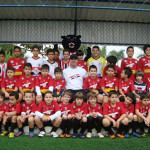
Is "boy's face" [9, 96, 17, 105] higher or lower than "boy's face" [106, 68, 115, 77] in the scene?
lower

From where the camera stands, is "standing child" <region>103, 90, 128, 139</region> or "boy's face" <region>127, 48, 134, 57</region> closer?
"standing child" <region>103, 90, 128, 139</region>

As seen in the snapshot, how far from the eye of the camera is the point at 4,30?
941cm

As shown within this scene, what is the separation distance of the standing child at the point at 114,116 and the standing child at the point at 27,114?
141cm

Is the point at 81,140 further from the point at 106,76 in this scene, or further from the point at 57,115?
the point at 106,76

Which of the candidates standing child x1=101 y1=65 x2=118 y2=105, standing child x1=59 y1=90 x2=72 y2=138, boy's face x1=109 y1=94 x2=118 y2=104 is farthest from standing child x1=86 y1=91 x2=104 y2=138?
standing child x1=101 y1=65 x2=118 y2=105

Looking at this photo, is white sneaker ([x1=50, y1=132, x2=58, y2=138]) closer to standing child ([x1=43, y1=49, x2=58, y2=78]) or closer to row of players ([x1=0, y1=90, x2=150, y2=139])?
row of players ([x1=0, y1=90, x2=150, y2=139])

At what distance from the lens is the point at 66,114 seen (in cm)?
466

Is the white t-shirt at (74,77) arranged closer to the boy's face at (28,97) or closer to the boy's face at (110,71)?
the boy's face at (110,71)

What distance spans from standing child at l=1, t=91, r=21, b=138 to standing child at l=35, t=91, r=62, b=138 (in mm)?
446

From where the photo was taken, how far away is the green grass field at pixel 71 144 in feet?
12.3

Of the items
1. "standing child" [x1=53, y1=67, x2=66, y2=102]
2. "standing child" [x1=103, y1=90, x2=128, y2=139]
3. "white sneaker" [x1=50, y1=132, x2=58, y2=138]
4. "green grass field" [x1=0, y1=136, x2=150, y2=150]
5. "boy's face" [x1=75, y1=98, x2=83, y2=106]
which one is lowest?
"green grass field" [x1=0, y1=136, x2=150, y2=150]

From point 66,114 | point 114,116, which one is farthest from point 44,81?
point 114,116

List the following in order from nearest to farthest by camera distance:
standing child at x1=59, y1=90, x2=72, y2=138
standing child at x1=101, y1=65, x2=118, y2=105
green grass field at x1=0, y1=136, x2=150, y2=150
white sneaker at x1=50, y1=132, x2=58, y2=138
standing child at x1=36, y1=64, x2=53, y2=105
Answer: green grass field at x1=0, y1=136, x2=150, y2=150
white sneaker at x1=50, y1=132, x2=58, y2=138
standing child at x1=59, y1=90, x2=72, y2=138
standing child at x1=36, y1=64, x2=53, y2=105
standing child at x1=101, y1=65, x2=118, y2=105

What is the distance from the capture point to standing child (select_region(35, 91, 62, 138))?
439cm
